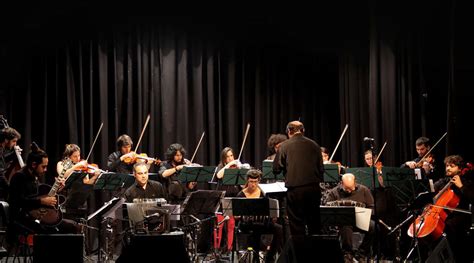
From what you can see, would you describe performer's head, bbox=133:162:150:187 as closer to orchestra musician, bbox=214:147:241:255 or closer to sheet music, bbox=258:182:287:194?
orchestra musician, bbox=214:147:241:255

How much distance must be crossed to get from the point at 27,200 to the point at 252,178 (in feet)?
9.74

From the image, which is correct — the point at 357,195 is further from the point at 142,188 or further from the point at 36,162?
the point at 36,162

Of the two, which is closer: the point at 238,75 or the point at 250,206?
the point at 250,206

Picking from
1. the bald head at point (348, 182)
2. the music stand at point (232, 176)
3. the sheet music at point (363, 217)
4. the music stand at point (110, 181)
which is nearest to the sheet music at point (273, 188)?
the music stand at point (232, 176)

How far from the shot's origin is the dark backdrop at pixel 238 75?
11.7m

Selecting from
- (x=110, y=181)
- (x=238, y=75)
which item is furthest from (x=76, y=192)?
(x=238, y=75)

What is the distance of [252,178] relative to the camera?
32.5 feet

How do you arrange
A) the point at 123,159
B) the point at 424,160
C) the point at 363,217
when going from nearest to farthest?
the point at 363,217
the point at 424,160
the point at 123,159

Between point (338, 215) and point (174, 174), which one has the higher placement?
point (174, 174)

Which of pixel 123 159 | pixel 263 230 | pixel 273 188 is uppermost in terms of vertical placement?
pixel 123 159

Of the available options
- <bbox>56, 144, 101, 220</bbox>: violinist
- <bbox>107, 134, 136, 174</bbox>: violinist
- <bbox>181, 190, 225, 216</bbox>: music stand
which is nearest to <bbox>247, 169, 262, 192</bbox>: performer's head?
<bbox>181, 190, 225, 216</bbox>: music stand

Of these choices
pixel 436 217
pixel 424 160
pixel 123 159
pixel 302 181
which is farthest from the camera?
pixel 123 159

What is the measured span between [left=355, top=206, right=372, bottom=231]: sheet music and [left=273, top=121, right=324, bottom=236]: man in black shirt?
0.55 meters

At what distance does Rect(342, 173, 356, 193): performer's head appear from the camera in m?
10.0
